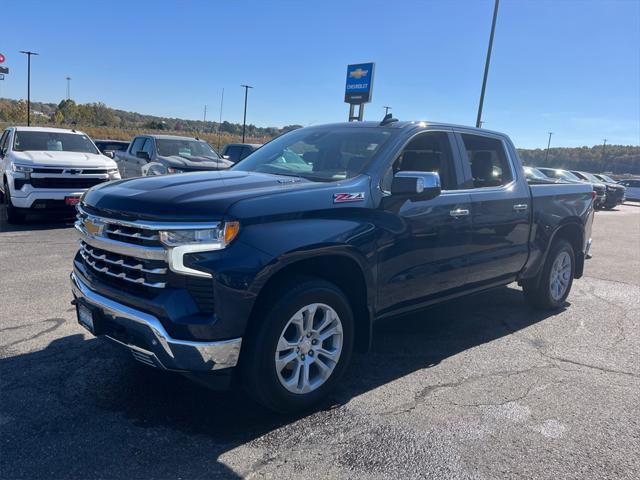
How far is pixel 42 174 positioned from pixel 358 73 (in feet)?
52.6

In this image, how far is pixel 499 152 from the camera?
523 centimetres

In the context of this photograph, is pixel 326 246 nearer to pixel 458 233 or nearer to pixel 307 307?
pixel 307 307

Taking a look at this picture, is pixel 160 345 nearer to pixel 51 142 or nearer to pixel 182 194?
pixel 182 194

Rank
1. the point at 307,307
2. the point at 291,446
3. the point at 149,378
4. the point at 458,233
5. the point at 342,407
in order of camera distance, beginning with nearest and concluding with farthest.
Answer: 1. the point at 291,446
2. the point at 307,307
3. the point at 342,407
4. the point at 149,378
5. the point at 458,233

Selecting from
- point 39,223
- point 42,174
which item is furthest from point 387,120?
point 39,223

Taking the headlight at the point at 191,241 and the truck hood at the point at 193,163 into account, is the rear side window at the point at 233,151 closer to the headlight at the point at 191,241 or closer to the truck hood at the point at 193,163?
the truck hood at the point at 193,163

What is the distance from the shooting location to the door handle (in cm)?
424

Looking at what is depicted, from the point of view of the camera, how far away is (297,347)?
3.28 m

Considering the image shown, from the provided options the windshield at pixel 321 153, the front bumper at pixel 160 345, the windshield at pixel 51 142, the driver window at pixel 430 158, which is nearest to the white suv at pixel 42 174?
the windshield at pixel 51 142

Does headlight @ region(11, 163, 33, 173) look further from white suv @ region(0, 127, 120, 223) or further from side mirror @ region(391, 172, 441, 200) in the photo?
side mirror @ region(391, 172, 441, 200)

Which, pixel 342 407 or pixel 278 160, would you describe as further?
pixel 278 160

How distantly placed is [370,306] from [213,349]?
127cm

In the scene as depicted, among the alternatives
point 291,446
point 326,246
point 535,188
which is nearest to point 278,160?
point 326,246

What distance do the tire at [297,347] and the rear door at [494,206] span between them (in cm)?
162
